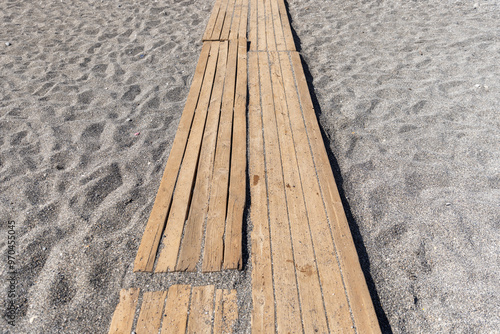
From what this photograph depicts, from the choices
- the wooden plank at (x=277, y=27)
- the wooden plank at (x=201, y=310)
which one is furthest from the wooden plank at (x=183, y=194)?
the wooden plank at (x=277, y=27)

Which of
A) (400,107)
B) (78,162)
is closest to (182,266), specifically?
(78,162)

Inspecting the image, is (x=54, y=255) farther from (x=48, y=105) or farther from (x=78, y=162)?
(x=48, y=105)

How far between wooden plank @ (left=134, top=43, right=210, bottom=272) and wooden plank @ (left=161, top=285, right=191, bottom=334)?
0.22 metres

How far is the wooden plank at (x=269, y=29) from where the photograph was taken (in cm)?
425

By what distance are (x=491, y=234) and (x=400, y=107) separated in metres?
1.54

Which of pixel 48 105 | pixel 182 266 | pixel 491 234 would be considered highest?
pixel 48 105

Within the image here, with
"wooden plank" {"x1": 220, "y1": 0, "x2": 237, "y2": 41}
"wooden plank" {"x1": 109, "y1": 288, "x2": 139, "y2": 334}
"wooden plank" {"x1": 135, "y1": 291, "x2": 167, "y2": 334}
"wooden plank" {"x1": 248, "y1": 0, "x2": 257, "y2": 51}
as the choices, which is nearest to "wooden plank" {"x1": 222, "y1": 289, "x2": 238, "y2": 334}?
"wooden plank" {"x1": 135, "y1": 291, "x2": 167, "y2": 334}

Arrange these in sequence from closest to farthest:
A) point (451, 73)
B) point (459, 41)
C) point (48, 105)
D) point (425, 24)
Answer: point (48, 105) < point (451, 73) < point (459, 41) < point (425, 24)

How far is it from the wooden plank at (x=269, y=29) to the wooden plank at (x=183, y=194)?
4.22 feet

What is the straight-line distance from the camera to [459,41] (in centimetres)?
438

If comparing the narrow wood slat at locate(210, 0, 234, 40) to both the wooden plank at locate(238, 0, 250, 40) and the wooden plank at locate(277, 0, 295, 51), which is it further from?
the wooden plank at locate(277, 0, 295, 51)

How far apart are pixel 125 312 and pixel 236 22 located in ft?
13.9

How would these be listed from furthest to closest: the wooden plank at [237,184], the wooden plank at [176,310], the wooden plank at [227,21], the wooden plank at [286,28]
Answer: the wooden plank at [227,21] < the wooden plank at [286,28] < the wooden plank at [237,184] < the wooden plank at [176,310]

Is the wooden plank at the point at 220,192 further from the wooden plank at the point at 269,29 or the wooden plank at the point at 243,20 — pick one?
the wooden plank at the point at 243,20
